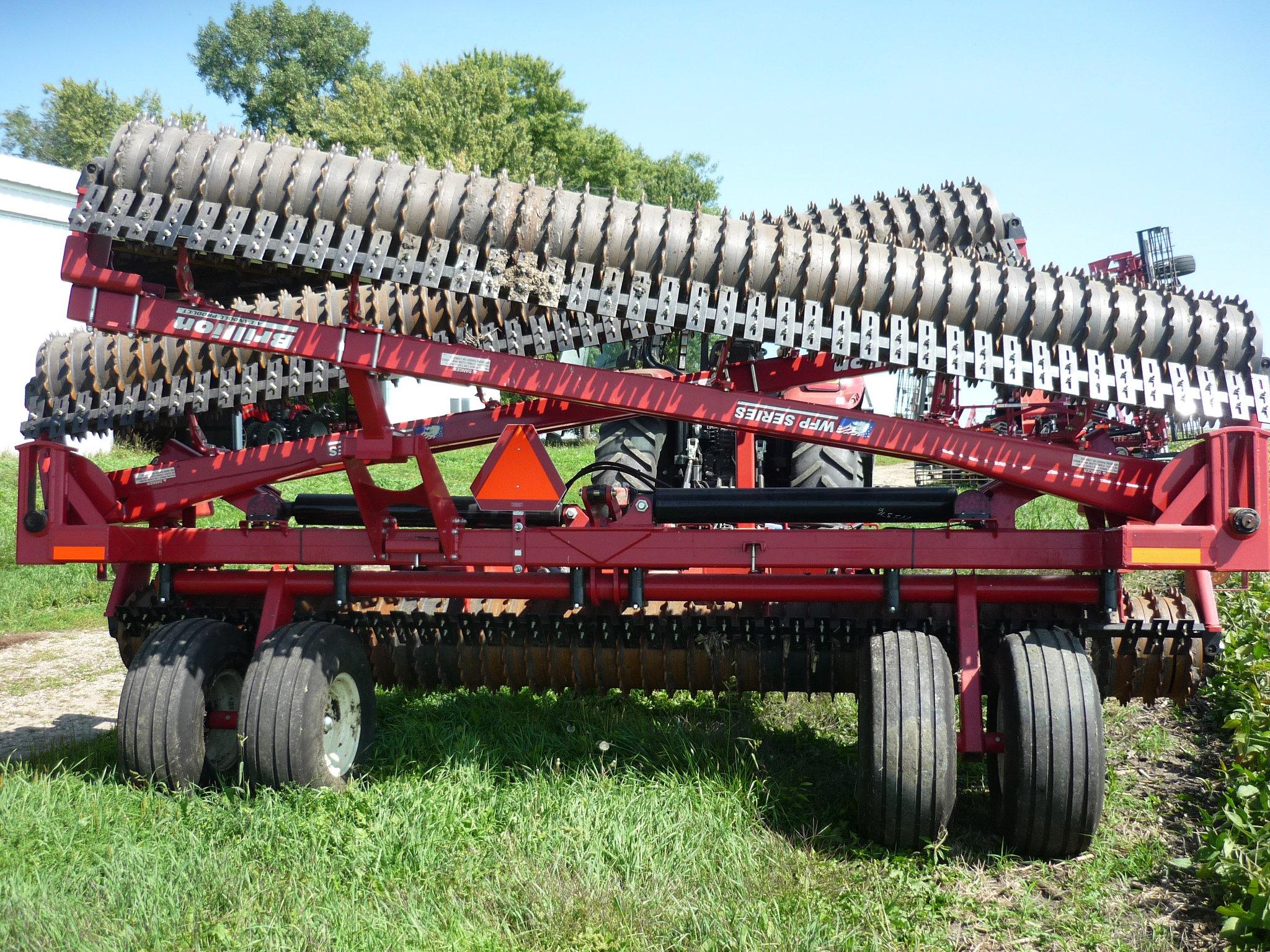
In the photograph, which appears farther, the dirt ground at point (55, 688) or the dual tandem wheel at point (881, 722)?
the dirt ground at point (55, 688)

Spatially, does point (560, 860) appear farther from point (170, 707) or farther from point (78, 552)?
point (78, 552)

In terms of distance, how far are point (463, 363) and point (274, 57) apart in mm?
49659

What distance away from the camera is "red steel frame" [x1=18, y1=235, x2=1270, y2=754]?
166 inches

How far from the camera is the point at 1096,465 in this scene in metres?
4.33

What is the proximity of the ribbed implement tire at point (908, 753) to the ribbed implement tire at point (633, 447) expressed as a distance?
114 inches

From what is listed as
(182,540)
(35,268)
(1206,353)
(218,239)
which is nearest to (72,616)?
(182,540)

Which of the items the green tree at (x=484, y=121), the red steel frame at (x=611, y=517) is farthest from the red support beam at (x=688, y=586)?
the green tree at (x=484, y=121)

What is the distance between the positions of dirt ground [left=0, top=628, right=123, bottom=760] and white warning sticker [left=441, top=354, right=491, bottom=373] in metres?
3.14

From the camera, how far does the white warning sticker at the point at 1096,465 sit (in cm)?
430

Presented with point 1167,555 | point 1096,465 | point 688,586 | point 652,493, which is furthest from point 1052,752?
point 652,493

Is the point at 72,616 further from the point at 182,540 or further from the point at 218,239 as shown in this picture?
the point at 218,239

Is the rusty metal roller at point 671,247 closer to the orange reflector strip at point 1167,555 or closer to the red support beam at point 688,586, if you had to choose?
the orange reflector strip at point 1167,555

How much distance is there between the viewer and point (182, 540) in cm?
492

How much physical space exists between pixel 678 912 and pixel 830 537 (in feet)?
5.45
